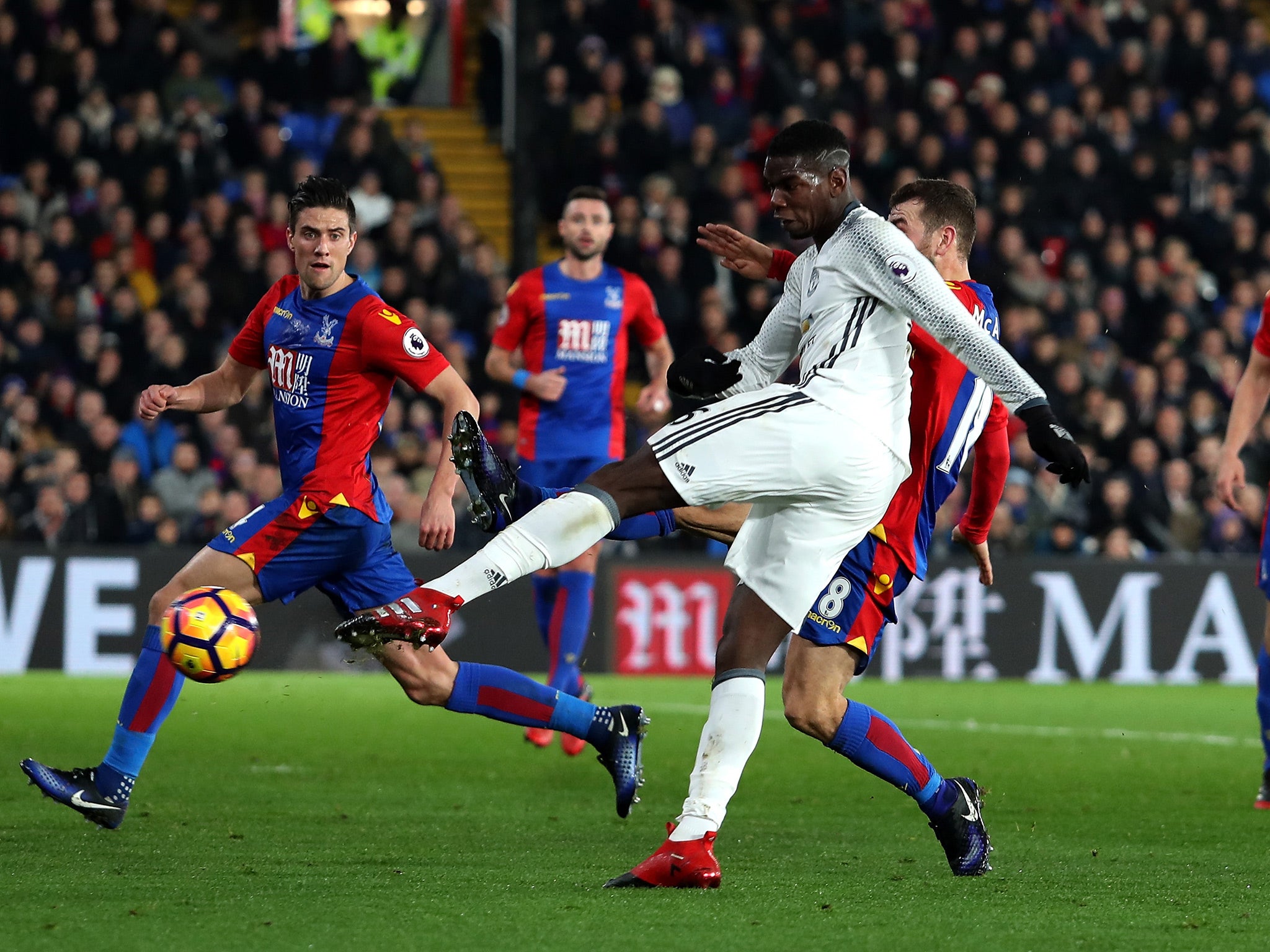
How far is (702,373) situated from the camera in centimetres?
541

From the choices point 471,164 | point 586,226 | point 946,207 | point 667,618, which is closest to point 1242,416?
point 946,207

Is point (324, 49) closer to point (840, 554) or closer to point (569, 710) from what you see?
point (569, 710)

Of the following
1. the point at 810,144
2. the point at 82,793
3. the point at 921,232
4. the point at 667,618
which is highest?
the point at 810,144

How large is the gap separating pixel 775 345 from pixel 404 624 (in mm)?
1573

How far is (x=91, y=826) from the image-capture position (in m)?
6.12

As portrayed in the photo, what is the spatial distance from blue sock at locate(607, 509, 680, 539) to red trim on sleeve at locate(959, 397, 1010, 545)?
3.07ft

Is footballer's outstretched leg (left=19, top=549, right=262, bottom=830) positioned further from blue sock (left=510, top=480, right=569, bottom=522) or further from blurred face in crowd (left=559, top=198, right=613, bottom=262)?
blurred face in crowd (left=559, top=198, right=613, bottom=262)

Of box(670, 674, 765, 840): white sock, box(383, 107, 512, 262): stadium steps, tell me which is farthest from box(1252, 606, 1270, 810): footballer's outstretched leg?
box(383, 107, 512, 262): stadium steps

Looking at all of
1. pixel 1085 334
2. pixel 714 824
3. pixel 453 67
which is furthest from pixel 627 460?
pixel 453 67

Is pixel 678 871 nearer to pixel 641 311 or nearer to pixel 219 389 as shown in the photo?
pixel 219 389

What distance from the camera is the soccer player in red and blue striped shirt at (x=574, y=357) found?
9164 mm

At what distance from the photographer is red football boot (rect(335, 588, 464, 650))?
452 centimetres

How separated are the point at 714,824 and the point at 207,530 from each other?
9.19 meters

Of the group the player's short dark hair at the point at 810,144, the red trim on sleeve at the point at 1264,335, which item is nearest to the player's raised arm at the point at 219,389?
the player's short dark hair at the point at 810,144
